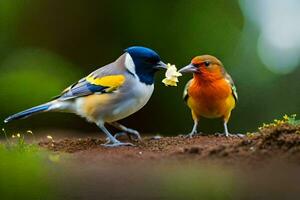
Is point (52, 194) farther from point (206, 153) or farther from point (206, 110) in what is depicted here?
point (206, 110)

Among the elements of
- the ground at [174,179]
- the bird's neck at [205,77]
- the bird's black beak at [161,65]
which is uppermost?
the bird's black beak at [161,65]

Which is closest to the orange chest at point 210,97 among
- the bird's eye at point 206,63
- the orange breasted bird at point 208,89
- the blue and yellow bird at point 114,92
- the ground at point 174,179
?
the orange breasted bird at point 208,89

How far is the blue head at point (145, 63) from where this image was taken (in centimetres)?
338

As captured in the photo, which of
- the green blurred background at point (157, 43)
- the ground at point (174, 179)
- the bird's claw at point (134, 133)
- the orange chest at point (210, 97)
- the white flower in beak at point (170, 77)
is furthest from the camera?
the green blurred background at point (157, 43)

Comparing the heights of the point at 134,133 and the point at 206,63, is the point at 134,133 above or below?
below

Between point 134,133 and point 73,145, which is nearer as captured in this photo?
point 73,145

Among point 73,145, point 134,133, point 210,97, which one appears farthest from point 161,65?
point 73,145

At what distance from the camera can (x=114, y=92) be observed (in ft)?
10.8

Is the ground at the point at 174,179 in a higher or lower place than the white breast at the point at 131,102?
higher

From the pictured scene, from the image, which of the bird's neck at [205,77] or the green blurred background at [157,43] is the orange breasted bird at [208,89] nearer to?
the bird's neck at [205,77]

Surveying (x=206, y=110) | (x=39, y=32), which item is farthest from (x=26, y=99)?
(x=206, y=110)

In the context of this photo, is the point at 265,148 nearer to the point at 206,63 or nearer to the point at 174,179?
the point at 174,179

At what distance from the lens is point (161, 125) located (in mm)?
6500

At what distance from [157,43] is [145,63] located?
3.04 metres
